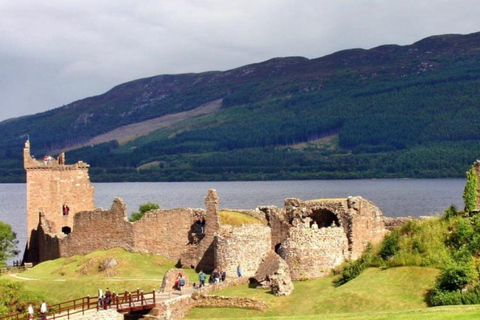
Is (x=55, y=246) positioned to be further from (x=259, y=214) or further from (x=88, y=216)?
(x=259, y=214)

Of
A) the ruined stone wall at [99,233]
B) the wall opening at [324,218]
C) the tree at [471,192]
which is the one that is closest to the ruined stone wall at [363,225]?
the wall opening at [324,218]

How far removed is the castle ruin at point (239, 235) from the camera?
51.0 m

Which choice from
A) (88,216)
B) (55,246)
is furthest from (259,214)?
(55,246)

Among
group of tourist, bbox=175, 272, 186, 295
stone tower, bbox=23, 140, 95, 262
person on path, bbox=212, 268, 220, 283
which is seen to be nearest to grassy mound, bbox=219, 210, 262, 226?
person on path, bbox=212, 268, 220, 283

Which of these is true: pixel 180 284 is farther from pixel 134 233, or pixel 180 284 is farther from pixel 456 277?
pixel 456 277

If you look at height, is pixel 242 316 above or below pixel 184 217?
below

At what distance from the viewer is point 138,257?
60.4m

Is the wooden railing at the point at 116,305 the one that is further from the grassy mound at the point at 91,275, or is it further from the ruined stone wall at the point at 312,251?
the ruined stone wall at the point at 312,251

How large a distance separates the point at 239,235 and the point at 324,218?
5748 millimetres

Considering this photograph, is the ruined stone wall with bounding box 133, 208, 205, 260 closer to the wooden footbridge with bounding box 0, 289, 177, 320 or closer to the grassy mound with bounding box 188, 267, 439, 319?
the wooden footbridge with bounding box 0, 289, 177, 320

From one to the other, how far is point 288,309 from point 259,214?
1529cm

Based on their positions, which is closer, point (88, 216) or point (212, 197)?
point (212, 197)

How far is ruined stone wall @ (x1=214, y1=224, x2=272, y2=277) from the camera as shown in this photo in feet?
175

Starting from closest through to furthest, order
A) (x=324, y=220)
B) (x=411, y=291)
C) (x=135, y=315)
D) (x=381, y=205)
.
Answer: (x=411, y=291) < (x=135, y=315) < (x=324, y=220) < (x=381, y=205)
